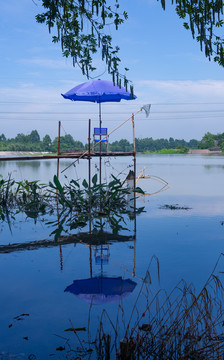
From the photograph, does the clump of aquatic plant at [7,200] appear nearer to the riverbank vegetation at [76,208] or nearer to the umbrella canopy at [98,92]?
the riverbank vegetation at [76,208]

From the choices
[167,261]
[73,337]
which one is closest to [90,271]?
[167,261]

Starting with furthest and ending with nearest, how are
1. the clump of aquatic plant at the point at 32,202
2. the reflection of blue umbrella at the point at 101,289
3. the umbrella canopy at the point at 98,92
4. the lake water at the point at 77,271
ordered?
1. the umbrella canopy at the point at 98,92
2. the clump of aquatic plant at the point at 32,202
3. the reflection of blue umbrella at the point at 101,289
4. the lake water at the point at 77,271

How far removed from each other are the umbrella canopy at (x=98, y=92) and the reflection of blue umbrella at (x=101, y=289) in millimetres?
8767

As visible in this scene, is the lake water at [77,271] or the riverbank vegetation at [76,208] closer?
the lake water at [77,271]

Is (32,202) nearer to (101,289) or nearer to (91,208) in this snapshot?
(91,208)

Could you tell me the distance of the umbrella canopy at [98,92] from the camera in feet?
44.3

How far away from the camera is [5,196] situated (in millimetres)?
13047

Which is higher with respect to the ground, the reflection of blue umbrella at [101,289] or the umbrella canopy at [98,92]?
the umbrella canopy at [98,92]

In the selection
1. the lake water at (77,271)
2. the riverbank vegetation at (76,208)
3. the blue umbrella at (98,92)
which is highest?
the blue umbrella at (98,92)

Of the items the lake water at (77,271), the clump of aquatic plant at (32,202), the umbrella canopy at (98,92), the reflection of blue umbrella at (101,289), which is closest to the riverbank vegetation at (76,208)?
the clump of aquatic plant at (32,202)

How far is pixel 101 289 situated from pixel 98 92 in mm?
9347

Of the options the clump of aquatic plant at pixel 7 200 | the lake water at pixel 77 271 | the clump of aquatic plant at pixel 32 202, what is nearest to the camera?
the lake water at pixel 77 271

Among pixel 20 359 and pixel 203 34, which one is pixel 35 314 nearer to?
pixel 20 359

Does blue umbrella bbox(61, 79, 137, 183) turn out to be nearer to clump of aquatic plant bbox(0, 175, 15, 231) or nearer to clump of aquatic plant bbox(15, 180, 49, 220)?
clump of aquatic plant bbox(15, 180, 49, 220)
